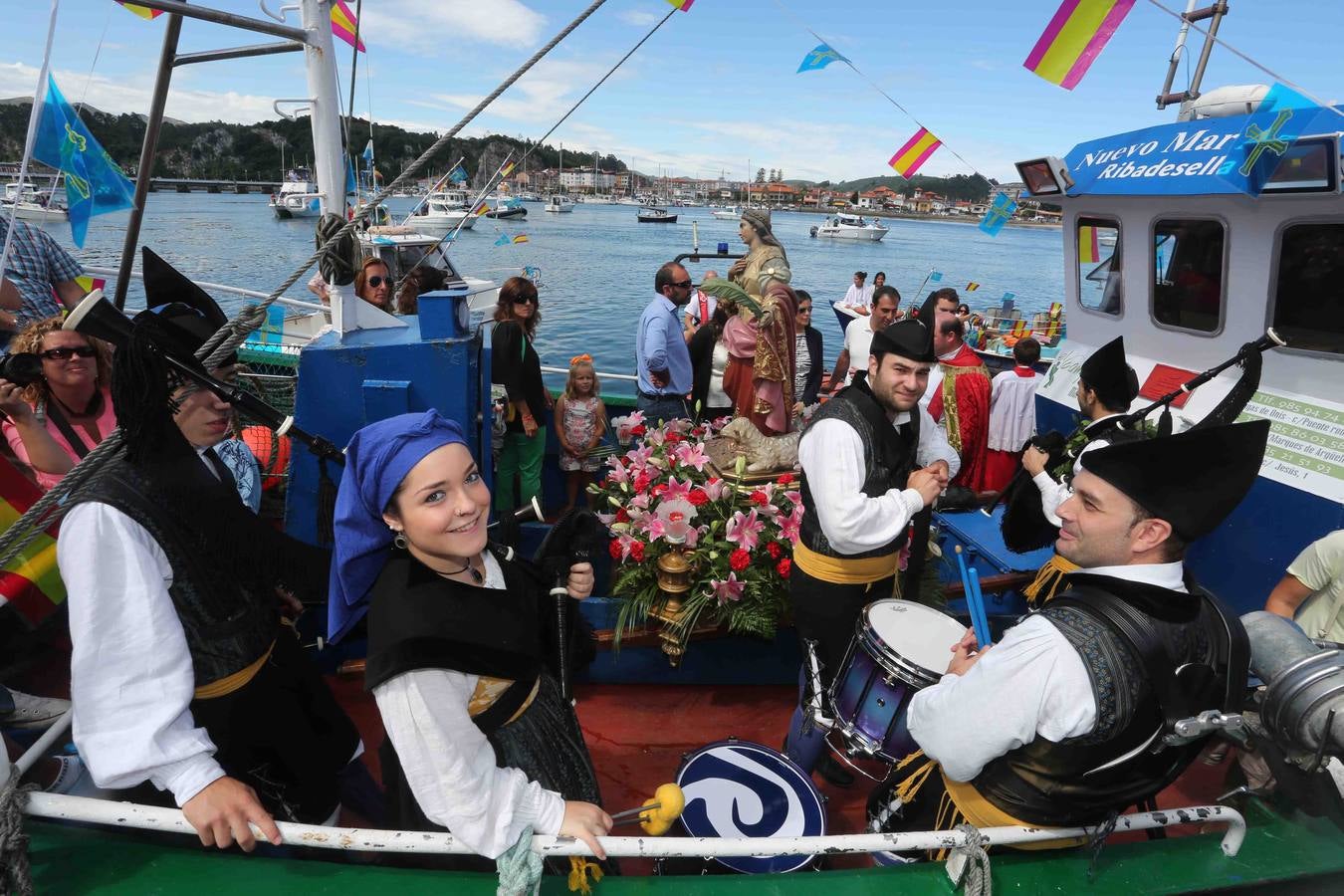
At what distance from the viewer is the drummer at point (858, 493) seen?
2.43 metres

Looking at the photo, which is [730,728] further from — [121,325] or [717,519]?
[121,325]

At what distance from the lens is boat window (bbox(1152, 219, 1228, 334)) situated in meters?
4.36

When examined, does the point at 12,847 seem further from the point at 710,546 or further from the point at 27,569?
the point at 710,546

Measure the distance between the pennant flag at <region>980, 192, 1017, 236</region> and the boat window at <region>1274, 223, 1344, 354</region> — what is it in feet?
9.62

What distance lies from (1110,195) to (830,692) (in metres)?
4.45

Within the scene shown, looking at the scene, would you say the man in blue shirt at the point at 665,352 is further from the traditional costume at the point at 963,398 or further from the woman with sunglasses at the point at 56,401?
the woman with sunglasses at the point at 56,401

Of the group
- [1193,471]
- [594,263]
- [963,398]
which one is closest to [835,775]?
[1193,471]

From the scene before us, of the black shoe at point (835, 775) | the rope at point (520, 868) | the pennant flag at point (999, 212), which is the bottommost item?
the black shoe at point (835, 775)

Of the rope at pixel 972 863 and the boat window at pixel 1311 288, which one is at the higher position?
the boat window at pixel 1311 288

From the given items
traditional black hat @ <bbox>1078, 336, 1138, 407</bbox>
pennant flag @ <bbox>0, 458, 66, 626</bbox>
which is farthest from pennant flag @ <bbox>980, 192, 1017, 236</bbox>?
pennant flag @ <bbox>0, 458, 66, 626</bbox>

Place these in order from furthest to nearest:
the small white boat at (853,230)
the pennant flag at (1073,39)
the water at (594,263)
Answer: the small white boat at (853,230) < the water at (594,263) < the pennant flag at (1073,39)

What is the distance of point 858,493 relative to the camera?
2424mm

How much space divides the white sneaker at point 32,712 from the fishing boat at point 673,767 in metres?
0.94

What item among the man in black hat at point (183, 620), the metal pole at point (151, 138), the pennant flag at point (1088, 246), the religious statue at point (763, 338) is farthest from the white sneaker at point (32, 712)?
the pennant flag at point (1088, 246)
